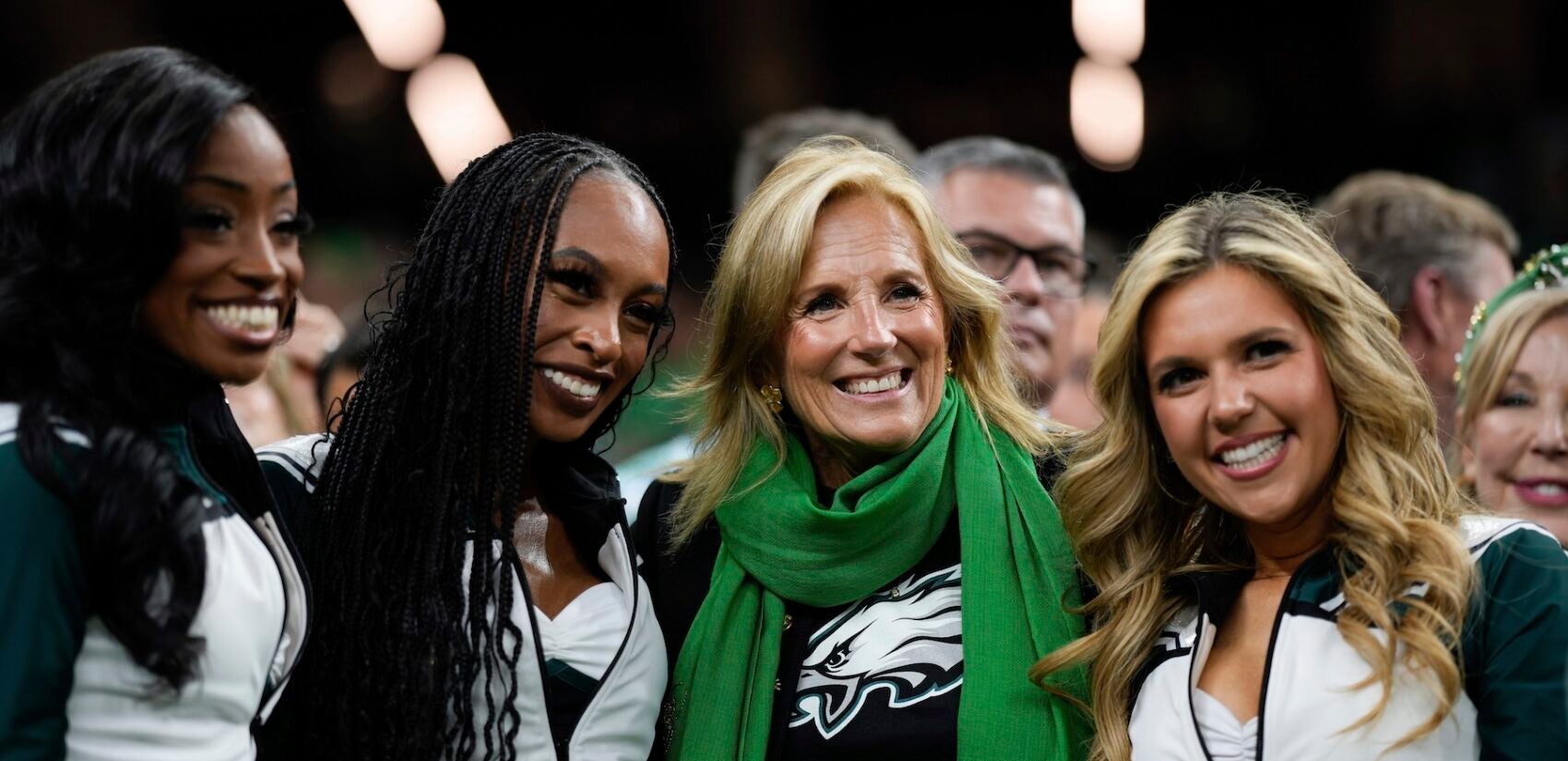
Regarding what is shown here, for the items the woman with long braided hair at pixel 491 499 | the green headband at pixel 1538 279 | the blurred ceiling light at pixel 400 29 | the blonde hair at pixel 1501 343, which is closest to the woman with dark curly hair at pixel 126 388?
the woman with long braided hair at pixel 491 499

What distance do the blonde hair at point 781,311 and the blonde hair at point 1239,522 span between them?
38 centimetres

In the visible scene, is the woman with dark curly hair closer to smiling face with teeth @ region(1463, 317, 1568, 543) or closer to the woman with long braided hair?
the woman with long braided hair

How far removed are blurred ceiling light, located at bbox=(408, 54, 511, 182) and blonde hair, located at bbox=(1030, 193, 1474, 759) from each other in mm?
7432

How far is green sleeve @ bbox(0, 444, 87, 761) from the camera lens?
1573 mm

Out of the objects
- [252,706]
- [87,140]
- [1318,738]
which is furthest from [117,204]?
[1318,738]

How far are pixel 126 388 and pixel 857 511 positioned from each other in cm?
129

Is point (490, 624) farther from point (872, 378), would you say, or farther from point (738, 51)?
point (738, 51)

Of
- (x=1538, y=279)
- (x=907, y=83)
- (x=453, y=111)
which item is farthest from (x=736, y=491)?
(x=907, y=83)

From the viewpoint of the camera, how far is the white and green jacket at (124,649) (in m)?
1.59

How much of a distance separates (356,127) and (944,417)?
27.6ft

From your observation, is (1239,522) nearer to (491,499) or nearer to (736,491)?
(736,491)

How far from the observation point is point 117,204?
5.40ft

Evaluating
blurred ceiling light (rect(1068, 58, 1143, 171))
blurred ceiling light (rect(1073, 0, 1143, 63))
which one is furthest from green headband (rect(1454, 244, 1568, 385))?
blurred ceiling light (rect(1068, 58, 1143, 171))

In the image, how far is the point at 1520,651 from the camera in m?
2.01
